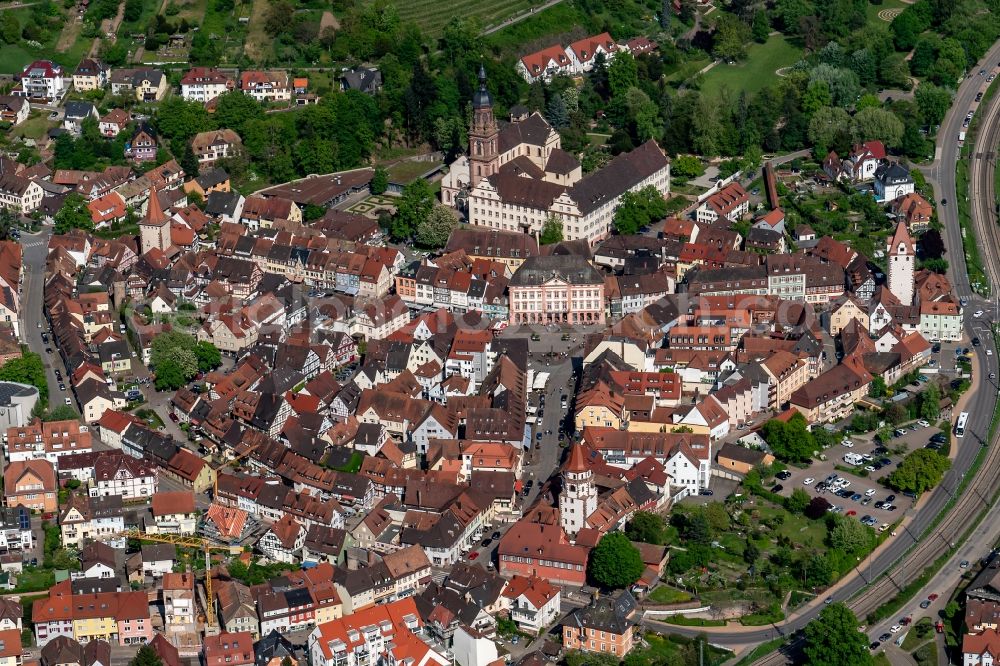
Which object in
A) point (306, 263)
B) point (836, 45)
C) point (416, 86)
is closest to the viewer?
point (306, 263)

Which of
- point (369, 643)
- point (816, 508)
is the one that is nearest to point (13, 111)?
point (369, 643)

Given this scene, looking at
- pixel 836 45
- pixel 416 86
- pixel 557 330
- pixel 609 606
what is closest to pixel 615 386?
pixel 557 330

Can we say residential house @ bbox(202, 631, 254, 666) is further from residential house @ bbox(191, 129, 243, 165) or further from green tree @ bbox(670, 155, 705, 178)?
green tree @ bbox(670, 155, 705, 178)

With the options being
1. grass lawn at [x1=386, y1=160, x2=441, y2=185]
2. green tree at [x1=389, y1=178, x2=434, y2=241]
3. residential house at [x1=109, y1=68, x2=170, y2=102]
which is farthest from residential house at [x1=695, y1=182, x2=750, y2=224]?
residential house at [x1=109, y1=68, x2=170, y2=102]

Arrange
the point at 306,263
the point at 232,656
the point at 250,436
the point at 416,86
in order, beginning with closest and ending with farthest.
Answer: the point at 232,656 → the point at 250,436 → the point at 306,263 → the point at 416,86

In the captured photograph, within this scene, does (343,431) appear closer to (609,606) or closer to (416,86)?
(609,606)

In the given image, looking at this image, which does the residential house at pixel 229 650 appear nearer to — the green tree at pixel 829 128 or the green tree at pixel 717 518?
the green tree at pixel 717 518
